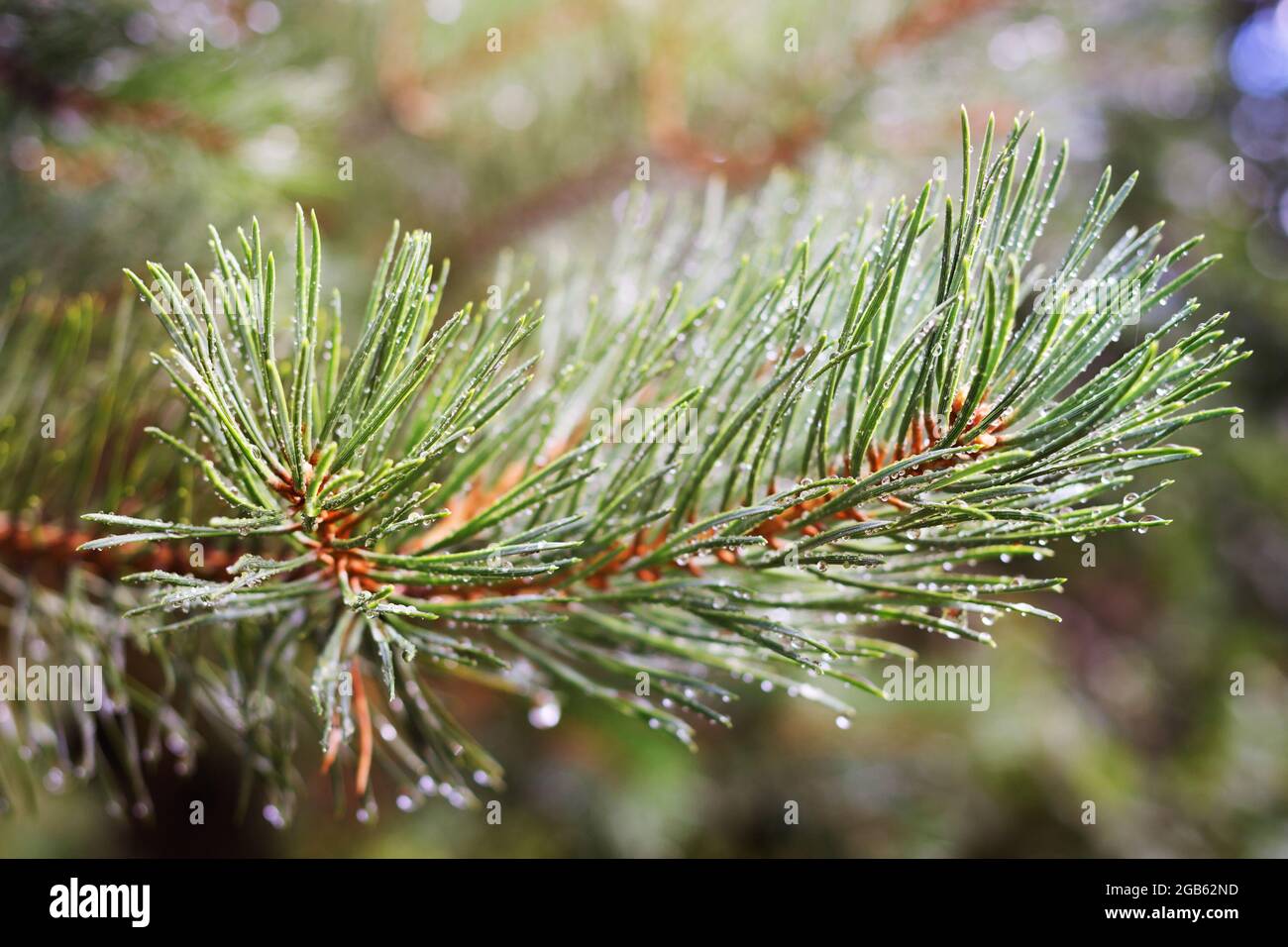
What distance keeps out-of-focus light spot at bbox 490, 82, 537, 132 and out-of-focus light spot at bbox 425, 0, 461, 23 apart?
3.4 inches

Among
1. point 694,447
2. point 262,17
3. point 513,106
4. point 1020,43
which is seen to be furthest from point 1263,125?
point 694,447

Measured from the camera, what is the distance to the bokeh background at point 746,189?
0.72 meters

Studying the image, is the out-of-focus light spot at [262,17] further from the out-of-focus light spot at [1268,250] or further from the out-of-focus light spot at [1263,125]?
the out-of-focus light spot at [1263,125]

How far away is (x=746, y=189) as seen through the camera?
0.93 m

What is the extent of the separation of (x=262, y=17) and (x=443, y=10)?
183 mm

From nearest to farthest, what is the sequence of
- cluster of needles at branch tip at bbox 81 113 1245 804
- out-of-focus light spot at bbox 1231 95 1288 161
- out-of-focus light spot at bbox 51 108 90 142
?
cluster of needles at branch tip at bbox 81 113 1245 804 → out-of-focus light spot at bbox 51 108 90 142 → out-of-focus light spot at bbox 1231 95 1288 161

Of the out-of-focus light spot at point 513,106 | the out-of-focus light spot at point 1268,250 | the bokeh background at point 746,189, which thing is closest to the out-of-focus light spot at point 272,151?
the bokeh background at point 746,189

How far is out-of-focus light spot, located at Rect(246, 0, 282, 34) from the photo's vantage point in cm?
87

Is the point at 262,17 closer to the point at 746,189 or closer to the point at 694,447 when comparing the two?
the point at 746,189

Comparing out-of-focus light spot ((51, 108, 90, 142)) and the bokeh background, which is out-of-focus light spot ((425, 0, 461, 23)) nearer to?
the bokeh background

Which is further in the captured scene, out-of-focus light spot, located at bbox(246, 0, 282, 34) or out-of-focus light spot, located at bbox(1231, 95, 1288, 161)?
out-of-focus light spot, located at bbox(1231, 95, 1288, 161)

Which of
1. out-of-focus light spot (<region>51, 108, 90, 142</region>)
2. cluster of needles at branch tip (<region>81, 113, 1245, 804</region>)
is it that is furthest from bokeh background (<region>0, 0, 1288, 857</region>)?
cluster of needles at branch tip (<region>81, 113, 1245, 804</region>)

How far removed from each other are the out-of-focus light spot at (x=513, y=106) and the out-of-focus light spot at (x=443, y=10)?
0.28 feet
